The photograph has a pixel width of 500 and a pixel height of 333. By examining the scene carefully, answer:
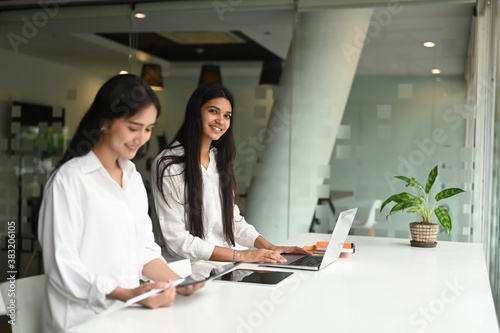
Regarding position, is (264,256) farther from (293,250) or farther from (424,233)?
(424,233)

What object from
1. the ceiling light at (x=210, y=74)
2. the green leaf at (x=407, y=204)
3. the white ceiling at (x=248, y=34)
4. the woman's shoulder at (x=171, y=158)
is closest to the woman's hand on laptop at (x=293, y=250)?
Result: the woman's shoulder at (x=171, y=158)

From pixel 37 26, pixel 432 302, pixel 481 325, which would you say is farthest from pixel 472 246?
pixel 37 26

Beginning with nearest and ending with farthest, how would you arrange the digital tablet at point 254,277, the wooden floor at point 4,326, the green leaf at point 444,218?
1. the digital tablet at point 254,277
2. the green leaf at point 444,218
3. the wooden floor at point 4,326

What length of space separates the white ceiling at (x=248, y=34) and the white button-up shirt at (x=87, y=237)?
3.26 meters

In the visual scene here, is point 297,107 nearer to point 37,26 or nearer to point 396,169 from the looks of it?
point 396,169

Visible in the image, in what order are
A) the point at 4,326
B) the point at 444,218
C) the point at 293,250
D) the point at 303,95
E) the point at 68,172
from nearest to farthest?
the point at 68,172
the point at 293,250
the point at 444,218
the point at 4,326
the point at 303,95

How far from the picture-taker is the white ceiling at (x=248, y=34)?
4520 mm

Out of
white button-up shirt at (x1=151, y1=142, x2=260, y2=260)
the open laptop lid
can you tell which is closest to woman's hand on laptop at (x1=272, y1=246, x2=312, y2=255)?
the open laptop lid

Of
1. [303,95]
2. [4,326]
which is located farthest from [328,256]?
[303,95]

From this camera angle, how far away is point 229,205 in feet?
9.12

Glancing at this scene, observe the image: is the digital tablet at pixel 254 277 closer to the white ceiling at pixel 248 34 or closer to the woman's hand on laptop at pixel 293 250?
the woman's hand on laptop at pixel 293 250

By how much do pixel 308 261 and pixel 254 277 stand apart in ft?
1.36

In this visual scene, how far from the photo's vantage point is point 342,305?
1.64m

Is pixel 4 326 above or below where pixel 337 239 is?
below
